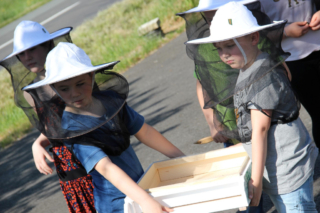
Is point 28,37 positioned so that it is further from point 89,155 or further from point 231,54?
point 231,54

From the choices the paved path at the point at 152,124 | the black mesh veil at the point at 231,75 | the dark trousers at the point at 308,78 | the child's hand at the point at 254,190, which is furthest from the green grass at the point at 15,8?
the child's hand at the point at 254,190

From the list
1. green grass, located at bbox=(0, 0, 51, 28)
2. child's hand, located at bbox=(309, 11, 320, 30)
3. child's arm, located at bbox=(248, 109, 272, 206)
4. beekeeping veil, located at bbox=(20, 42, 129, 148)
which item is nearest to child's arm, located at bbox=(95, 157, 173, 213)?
beekeeping veil, located at bbox=(20, 42, 129, 148)

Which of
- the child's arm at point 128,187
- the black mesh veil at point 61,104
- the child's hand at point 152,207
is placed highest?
the black mesh veil at point 61,104

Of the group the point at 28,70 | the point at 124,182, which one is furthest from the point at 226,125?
the point at 28,70

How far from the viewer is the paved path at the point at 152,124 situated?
4.57 metres

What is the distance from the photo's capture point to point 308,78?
2.68 m

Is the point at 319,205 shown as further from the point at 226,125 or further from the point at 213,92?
the point at 213,92

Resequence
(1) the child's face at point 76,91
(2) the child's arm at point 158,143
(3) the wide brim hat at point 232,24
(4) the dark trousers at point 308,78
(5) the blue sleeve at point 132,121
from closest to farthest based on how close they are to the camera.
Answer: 1. (3) the wide brim hat at point 232,24
2. (1) the child's face at point 76,91
3. (5) the blue sleeve at point 132,121
4. (2) the child's arm at point 158,143
5. (4) the dark trousers at point 308,78

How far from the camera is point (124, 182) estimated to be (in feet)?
6.36

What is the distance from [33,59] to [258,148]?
1.82 m

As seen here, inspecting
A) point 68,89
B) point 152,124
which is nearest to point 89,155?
point 68,89

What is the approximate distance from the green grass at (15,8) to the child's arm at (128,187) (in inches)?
603

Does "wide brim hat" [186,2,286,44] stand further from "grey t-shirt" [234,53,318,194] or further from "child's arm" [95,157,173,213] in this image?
"child's arm" [95,157,173,213]

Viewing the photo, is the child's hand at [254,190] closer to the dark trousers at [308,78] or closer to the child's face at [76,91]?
the child's face at [76,91]
